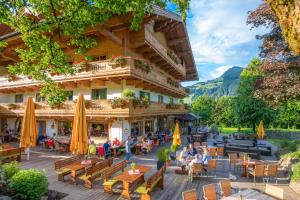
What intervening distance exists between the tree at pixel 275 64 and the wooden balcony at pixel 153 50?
30.5ft

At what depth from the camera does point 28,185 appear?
30.2 feet

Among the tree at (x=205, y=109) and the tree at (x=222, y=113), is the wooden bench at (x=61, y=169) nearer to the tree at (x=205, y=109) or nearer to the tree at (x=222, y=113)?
the tree at (x=205, y=109)

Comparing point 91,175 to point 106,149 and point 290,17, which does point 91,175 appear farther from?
point 290,17

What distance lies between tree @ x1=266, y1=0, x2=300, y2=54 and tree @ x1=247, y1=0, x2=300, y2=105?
14.4m

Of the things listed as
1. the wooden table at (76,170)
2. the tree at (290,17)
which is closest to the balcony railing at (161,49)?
the wooden table at (76,170)

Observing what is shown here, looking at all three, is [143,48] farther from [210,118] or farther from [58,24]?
[210,118]

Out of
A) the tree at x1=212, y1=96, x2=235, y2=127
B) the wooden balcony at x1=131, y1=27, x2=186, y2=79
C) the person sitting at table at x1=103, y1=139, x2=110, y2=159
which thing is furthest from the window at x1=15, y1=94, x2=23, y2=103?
the tree at x1=212, y1=96, x2=235, y2=127

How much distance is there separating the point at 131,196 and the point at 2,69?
32.2 m

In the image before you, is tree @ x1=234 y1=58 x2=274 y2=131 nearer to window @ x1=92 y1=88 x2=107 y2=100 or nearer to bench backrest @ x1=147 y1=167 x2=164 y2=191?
window @ x1=92 y1=88 x2=107 y2=100

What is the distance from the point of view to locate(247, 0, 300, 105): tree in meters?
16.5

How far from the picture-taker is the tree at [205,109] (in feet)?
225

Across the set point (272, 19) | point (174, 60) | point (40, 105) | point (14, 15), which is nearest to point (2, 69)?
point (40, 105)

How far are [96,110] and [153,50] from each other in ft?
30.2

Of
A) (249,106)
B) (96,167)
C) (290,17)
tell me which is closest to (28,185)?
(96,167)
